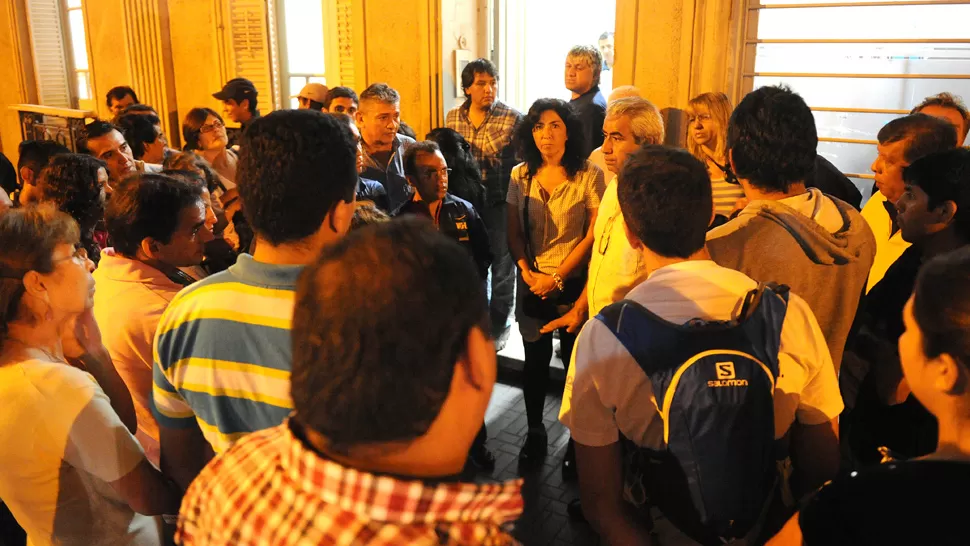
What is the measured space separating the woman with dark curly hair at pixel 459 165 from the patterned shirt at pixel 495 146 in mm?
429

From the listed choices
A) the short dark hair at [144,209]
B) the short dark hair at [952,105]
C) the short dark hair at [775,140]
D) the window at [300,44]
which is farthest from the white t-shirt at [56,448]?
the window at [300,44]

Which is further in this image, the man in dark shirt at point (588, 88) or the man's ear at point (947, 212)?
the man in dark shirt at point (588, 88)

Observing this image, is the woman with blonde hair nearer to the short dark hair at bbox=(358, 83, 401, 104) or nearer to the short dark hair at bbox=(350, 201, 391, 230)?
the short dark hair at bbox=(358, 83, 401, 104)

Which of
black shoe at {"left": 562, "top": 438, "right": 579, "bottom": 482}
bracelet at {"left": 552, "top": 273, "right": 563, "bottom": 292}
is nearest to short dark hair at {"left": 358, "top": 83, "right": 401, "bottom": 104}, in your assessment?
bracelet at {"left": 552, "top": 273, "right": 563, "bottom": 292}

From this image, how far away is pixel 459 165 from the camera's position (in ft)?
14.2

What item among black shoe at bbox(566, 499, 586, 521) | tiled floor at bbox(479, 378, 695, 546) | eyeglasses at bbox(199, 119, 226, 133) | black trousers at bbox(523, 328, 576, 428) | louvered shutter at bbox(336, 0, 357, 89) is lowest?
tiled floor at bbox(479, 378, 695, 546)

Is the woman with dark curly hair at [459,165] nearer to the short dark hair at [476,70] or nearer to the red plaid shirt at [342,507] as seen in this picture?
the short dark hair at [476,70]

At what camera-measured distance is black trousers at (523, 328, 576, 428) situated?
3.49m

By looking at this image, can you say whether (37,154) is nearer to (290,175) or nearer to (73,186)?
(73,186)

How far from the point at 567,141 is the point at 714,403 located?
225cm

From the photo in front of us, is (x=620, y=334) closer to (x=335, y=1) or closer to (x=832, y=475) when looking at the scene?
(x=832, y=475)

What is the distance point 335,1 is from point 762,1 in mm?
3912

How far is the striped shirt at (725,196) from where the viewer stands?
329 cm

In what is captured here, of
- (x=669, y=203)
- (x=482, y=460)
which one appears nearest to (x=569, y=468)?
(x=482, y=460)
